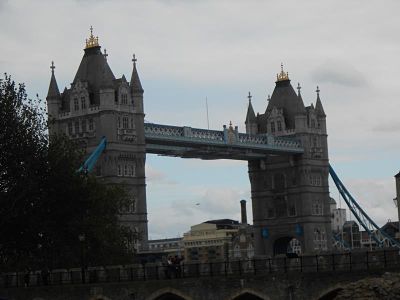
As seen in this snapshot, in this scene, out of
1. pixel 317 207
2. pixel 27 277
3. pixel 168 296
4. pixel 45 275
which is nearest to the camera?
pixel 168 296

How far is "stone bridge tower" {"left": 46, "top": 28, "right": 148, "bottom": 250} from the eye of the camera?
4675 inches

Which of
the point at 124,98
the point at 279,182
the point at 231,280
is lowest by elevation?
the point at 231,280

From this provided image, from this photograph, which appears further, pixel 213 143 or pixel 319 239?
pixel 319 239

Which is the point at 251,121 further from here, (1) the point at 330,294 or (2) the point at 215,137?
(1) the point at 330,294

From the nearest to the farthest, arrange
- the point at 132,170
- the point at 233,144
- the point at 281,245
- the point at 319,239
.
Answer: the point at 132,170
the point at 233,144
the point at 319,239
the point at 281,245

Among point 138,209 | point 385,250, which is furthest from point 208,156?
point 385,250

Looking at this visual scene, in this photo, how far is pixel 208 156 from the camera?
133250mm

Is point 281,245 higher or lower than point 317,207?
lower

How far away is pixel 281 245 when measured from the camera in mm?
152750

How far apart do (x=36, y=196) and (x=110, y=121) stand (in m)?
52.0

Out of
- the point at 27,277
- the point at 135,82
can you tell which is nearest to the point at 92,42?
the point at 135,82

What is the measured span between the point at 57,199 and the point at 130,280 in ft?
31.3

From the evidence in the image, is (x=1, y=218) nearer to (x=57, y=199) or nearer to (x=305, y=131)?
(x=57, y=199)

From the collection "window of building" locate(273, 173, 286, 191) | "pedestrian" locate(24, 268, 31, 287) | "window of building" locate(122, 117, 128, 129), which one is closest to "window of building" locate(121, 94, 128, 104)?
"window of building" locate(122, 117, 128, 129)
